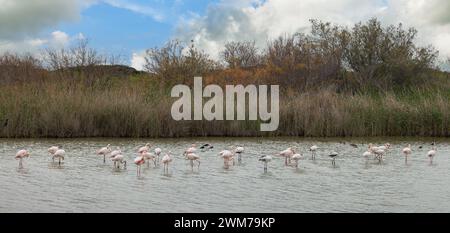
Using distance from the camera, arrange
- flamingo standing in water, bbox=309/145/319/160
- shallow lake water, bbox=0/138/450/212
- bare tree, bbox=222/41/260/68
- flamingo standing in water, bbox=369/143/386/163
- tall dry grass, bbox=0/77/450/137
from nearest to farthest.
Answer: shallow lake water, bbox=0/138/450/212
flamingo standing in water, bbox=369/143/386/163
flamingo standing in water, bbox=309/145/319/160
tall dry grass, bbox=0/77/450/137
bare tree, bbox=222/41/260/68

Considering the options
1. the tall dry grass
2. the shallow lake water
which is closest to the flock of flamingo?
the shallow lake water

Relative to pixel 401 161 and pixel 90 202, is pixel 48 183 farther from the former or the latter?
pixel 401 161

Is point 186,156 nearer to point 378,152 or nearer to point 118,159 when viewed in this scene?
point 118,159

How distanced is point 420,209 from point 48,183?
6632 millimetres

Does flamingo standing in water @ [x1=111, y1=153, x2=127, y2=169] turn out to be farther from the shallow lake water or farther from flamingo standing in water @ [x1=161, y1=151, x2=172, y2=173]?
flamingo standing in water @ [x1=161, y1=151, x2=172, y2=173]

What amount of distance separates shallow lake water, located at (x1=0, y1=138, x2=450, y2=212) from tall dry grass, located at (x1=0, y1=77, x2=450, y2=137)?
158 inches

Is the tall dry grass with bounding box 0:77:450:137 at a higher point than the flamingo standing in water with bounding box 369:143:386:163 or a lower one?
higher

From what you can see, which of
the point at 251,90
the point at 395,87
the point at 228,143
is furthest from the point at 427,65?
the point at 228,143

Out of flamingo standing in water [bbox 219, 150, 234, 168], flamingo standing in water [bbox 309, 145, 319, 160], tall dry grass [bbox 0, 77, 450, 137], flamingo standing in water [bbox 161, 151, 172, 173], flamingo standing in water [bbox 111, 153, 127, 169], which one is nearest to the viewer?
flamingo standing in water [bbox 161, 151, 172, 173]

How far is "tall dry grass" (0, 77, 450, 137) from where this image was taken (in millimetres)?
21234

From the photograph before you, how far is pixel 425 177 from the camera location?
13.0 metres

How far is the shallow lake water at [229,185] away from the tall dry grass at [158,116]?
13.2 feet

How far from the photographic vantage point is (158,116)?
21750mm
